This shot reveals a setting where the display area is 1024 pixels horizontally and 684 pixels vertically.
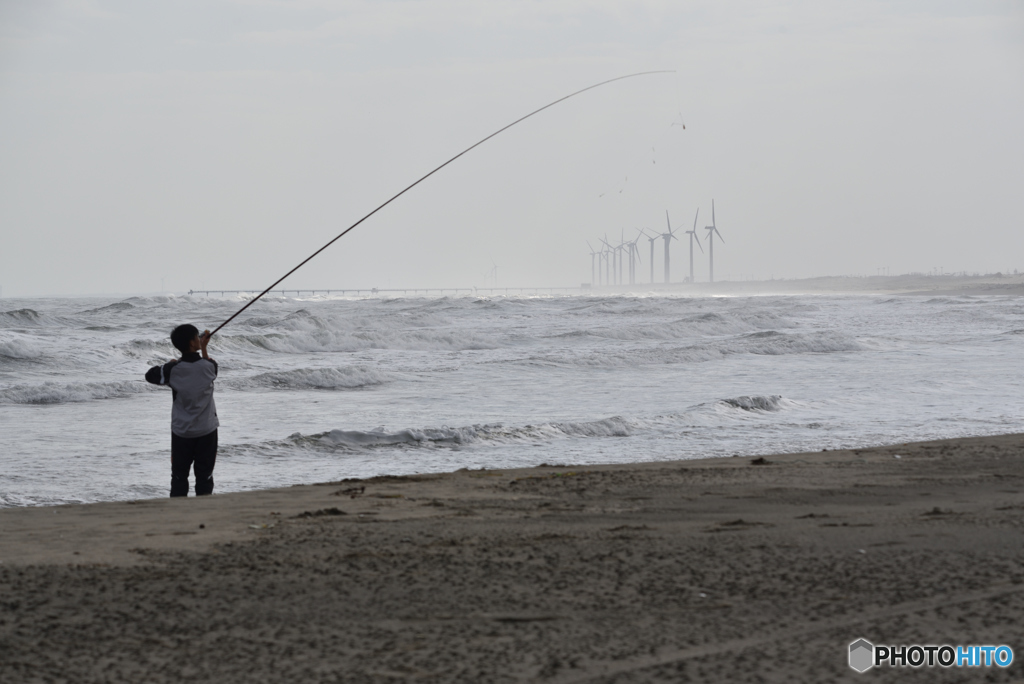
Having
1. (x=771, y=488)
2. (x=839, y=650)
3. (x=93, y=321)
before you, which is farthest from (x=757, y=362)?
(x=93, y=321)

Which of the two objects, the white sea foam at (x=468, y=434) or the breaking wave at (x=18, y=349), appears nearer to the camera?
the white sea foam at (x=468, y=434)

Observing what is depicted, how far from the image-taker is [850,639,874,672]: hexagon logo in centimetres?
252

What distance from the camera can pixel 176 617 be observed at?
303cm

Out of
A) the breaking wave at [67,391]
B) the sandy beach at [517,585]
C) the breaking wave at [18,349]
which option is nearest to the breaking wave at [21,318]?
the breaking wave at [18,349]

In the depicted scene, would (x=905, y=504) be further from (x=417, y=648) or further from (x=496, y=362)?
(x=496, y=362)

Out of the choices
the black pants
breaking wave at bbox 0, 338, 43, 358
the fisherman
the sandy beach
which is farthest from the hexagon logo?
breaking wave at bbox 0, 338, 43, 358

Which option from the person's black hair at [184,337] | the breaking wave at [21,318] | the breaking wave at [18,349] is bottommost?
the breaking wave at [18,349]

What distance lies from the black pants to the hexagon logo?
4414 mm

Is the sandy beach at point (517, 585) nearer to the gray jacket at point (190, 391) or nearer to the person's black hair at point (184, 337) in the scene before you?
the gray jacket at point (190, 391)

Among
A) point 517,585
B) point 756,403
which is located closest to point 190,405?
point 517,585

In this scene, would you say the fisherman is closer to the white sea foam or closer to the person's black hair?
the person's black hair

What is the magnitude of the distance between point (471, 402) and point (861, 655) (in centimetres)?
986

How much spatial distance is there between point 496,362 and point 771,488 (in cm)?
1282

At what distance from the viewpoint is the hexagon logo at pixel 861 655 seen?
8.26ft
